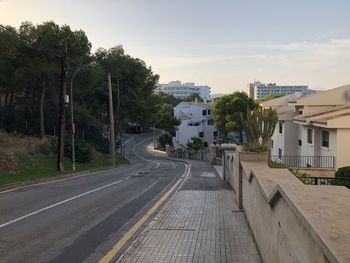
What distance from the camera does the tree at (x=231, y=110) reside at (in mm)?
68312

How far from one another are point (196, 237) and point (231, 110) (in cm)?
6095

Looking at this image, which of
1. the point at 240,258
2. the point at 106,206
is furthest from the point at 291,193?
the point at 106,206

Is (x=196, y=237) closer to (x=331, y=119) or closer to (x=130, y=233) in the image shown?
(x=130, y=233)

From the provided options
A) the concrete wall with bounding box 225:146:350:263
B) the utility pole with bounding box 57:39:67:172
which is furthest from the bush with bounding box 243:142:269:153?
the utility pole with bounding box 57:39:67:172

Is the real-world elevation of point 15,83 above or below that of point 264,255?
above

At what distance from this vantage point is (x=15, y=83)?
146 ft

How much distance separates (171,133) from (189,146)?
22.3m

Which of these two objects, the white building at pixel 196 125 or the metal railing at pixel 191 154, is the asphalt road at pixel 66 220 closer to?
the metal railing at pixel 191 154

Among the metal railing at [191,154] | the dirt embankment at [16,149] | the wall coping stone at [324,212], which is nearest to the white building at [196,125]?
the metal railing at [191,154]

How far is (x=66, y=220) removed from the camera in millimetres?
12273

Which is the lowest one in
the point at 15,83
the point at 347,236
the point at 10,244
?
the point at 10,244

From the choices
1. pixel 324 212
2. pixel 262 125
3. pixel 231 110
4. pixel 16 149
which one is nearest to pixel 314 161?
pixel 262 125

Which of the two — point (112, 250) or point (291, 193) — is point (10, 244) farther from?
point (291, 193)

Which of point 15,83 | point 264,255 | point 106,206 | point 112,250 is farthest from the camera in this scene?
point 15,83
